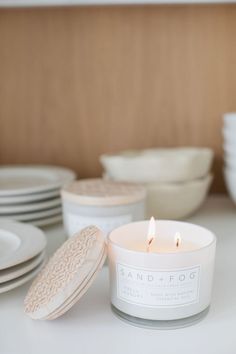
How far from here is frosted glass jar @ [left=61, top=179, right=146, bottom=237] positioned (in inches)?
25.1

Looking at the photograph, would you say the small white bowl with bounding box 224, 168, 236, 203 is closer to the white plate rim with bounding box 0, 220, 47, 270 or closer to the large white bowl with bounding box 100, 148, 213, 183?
the large white bowl with bounding box 100, 148, 213, 183

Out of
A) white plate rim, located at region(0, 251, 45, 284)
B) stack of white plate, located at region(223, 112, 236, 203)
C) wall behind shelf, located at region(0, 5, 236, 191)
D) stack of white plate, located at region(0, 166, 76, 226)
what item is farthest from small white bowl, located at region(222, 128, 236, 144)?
white plate rim, located at region(0, 251, 45, 284)

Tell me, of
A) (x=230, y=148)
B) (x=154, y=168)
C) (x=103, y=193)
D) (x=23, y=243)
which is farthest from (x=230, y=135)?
(x=23, y=243)

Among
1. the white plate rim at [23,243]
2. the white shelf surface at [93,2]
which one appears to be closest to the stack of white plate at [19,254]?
the white plate rim at [23,243]

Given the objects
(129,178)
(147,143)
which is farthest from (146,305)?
(147,143)

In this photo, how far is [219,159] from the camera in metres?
0.94

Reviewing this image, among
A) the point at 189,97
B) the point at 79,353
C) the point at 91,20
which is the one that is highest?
the point at 91,20

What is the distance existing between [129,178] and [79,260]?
293mm

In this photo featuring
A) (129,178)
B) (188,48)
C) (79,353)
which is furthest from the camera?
(188,48)

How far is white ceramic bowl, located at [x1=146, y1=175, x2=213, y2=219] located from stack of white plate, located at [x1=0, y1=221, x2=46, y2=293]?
195mm

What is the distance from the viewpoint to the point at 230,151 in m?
0.80

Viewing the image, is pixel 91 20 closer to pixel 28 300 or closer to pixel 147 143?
pixel 147 143

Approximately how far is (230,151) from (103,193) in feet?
0.80

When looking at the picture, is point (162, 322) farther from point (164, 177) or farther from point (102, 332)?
point (164, 177)
